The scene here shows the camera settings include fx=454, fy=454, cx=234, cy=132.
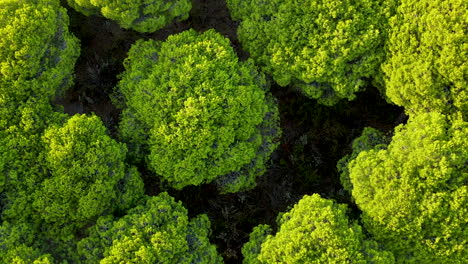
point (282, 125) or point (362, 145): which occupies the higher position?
point (362, 145)

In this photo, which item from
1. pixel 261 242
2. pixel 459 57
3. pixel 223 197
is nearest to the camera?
pixel 459 57

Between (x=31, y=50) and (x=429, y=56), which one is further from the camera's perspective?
(x=31, y=50)

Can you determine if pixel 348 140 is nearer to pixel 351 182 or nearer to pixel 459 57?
pixel 351 182

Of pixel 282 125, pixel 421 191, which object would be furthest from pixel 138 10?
pixel 421 191

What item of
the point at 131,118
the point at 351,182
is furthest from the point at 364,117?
the point at 131,118

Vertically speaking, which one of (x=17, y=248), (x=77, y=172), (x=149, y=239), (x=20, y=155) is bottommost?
(x=17, y=248)

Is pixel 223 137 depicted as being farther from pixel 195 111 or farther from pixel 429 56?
pixel 429 56
